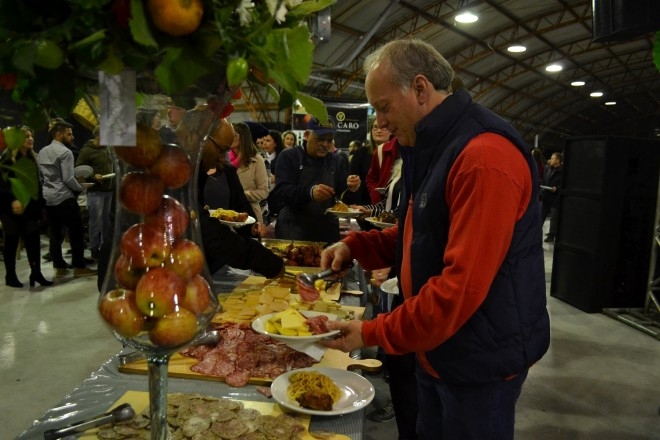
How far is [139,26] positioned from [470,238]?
31.9 inches

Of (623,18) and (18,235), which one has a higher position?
(623,18)

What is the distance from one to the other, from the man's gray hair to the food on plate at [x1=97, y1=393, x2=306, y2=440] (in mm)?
907

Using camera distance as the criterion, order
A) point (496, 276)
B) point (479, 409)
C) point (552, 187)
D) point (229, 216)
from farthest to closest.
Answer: point (552, 187) → point (229, 216) → point (479, 409) → point (496, 276)

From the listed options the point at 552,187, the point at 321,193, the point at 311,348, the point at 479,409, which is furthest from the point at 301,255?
the point at 552,187

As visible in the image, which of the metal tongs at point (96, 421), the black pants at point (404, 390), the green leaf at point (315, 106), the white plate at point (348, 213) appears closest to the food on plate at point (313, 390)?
the metal tongs at point (96, 421)

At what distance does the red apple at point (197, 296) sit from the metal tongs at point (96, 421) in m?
0.51

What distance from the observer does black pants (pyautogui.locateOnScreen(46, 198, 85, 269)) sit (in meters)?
5.73

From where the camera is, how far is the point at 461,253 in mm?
1177

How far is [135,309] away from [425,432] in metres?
1.15

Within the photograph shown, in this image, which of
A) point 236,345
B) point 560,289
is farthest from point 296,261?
point 560,289

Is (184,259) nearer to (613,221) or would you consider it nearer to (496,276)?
(496,276)

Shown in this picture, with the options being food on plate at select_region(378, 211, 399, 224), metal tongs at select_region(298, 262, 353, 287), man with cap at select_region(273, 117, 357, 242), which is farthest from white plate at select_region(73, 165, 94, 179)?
metal tongs at select_region(298, 262, 353, 287)

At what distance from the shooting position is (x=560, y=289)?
5.86 m

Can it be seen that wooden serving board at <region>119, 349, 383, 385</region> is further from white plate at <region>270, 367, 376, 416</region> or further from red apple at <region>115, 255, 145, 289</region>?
red apple at <region>115, 255, 145, 289</region>
